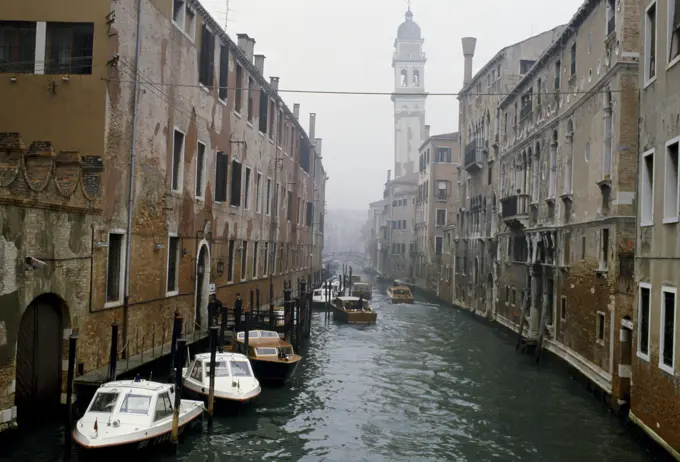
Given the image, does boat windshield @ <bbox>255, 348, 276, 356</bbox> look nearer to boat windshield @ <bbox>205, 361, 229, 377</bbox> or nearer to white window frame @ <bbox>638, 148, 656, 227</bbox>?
boat windshield @ <bbox>205, 361, 229, 377</bbox>

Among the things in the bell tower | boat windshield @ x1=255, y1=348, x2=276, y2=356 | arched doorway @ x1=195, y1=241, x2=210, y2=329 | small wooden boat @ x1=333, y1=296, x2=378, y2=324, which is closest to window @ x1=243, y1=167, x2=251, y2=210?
arched doorway @ x1=195, y1=241, x2=210, y2=329

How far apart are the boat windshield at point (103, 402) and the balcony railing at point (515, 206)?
1707 centimetres

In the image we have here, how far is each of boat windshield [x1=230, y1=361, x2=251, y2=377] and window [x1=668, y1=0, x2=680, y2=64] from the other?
1030cm

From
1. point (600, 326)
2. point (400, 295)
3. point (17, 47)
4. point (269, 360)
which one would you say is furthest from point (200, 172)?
point (400, 295)

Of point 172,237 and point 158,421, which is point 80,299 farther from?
point 172,237

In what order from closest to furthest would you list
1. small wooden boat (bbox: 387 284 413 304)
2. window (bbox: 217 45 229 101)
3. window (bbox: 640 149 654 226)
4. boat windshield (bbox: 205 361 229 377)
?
window (bbox: 640 149 654 226), boat windshield (bbox: 205 361 229 377), window (bbox: 217 45 229 101), small wooden boat (bbox: 387 284 413 304)

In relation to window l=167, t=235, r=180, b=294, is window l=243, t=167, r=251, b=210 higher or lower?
higher

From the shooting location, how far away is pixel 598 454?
12.6m

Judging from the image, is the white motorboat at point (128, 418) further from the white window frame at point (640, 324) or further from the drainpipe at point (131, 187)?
the white window frame at point (640, 324)

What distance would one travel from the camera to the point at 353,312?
109 ft

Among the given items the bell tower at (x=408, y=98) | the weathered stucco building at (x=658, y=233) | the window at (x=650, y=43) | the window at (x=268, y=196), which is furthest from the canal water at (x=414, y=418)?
the bell tower at (x=408, y=98)

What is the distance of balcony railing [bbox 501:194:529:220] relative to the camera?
82.2 feet

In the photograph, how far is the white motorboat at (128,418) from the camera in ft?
35.9

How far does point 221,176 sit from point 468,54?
24.5 meters
